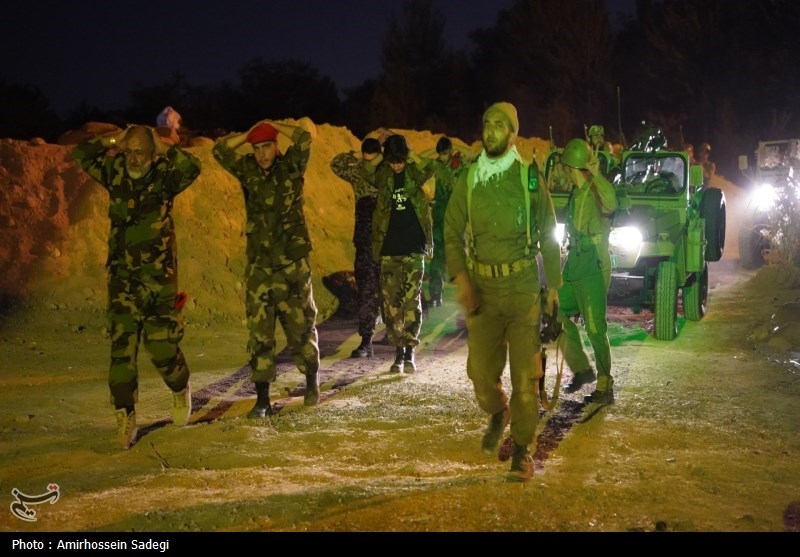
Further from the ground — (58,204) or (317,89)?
(317,89)

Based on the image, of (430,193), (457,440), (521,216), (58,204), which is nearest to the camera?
(521,216)

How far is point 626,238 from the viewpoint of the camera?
372 inches

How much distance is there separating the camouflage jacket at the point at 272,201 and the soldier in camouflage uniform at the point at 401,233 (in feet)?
4.40

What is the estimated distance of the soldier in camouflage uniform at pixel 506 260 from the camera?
4.96m

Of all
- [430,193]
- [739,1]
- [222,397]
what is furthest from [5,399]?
[739,1]

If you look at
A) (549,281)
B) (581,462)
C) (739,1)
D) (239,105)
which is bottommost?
(581,462)

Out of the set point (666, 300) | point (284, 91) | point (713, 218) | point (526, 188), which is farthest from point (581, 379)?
point (284, 91)

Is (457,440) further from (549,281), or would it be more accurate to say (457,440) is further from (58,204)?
(58,204)

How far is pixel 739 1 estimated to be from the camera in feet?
127

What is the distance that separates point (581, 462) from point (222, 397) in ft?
10.7

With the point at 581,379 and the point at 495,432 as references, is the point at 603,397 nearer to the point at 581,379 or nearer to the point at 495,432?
the point at 581,379

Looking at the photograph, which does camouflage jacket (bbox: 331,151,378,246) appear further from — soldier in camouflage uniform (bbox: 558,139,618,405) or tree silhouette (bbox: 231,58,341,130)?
tree silhouette (bbox: 231,58,341,130)

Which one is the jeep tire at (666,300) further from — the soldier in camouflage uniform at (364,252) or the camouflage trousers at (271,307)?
the camouflage trousers at (271,307)

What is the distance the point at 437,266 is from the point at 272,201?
5.50 metres
